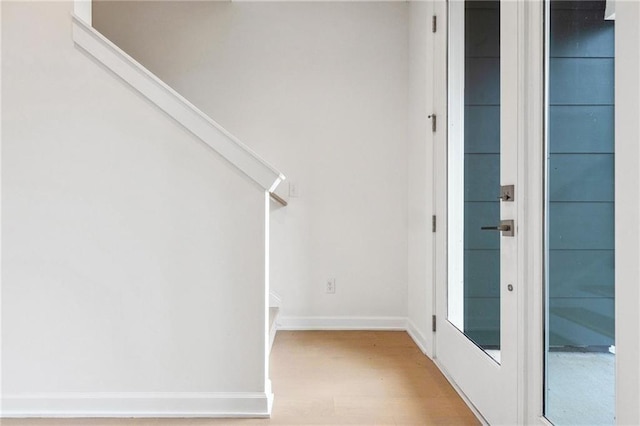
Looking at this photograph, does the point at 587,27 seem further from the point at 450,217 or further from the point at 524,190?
the point at 450,217

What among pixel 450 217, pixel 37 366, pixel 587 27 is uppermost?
pixel 587 27

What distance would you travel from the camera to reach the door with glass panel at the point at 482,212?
52.3 inches

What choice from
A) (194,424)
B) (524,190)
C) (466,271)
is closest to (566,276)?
(524,190)

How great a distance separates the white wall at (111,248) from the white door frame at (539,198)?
3.08 feet

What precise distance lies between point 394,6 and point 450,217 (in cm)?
169

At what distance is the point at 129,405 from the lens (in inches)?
59.7

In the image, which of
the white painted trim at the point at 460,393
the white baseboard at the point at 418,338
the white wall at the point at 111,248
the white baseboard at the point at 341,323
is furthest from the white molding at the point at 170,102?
the white baseboard at the point at 341,323

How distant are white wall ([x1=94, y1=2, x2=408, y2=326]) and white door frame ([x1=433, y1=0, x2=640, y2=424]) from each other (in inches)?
26.7

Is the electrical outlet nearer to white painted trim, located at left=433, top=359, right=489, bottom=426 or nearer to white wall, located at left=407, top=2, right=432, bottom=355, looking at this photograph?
white wall, located at left=407, top=2, right=432, bottom=355

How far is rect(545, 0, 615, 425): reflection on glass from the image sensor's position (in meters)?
0.95

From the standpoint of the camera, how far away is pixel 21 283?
1518mm
